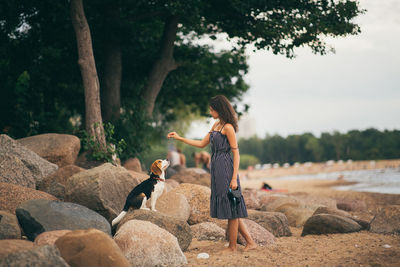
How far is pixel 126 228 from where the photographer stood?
584cm

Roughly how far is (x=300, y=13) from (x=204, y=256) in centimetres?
1058

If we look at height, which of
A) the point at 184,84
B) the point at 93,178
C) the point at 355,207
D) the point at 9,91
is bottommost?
the point at 355,207

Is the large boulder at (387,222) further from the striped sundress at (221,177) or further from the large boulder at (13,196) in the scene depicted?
the large boulder at (13,196)

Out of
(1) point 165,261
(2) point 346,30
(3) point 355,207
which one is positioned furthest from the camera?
(2) point 346,30

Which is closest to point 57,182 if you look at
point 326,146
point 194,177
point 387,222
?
point 194,177

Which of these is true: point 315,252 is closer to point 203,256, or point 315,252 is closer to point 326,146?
point 203,256

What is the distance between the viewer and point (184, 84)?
65.1ft

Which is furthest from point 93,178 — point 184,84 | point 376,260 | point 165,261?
point 184,84

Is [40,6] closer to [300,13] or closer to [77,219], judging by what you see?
[300,13]

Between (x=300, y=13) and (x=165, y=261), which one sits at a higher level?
(x=300, y=13)

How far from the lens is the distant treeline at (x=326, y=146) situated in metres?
65.0

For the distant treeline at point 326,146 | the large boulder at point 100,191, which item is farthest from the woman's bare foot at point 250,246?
the distant treeline at point 326,146

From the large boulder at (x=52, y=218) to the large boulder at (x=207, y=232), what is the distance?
2107mm

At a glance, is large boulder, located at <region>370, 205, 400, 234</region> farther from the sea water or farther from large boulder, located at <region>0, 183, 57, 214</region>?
the sea water
